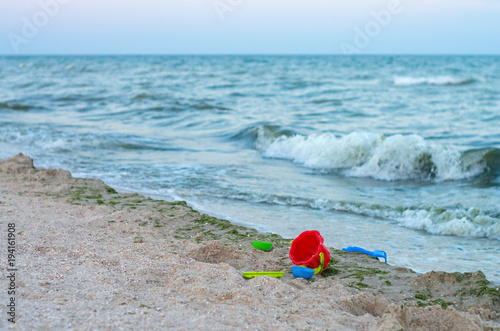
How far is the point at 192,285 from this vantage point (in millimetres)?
3199

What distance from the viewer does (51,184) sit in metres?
6.46

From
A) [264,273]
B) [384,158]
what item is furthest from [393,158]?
[264,273]

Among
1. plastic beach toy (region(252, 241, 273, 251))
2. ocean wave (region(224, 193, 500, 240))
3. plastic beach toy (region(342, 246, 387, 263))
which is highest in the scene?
ocean wave (region(224, 193, 500, 240))

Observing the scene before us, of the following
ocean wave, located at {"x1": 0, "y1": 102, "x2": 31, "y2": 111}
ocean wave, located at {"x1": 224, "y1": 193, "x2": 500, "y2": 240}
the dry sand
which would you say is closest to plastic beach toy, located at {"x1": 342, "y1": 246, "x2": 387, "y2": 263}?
the dry sand

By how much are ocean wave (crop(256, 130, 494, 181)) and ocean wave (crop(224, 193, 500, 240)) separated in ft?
7.61

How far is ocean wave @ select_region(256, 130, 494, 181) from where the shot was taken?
876 centimetres

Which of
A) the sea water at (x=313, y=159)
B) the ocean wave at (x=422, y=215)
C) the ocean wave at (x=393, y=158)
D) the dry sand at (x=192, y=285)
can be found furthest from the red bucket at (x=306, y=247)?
the ocean wave at (x=393, y=158)

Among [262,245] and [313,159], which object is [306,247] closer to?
[262,245]

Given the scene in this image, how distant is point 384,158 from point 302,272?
231 inches

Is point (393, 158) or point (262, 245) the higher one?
point (393, 158)

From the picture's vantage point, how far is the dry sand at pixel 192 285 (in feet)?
8.75


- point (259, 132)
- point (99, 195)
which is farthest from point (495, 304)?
point (259, 132)

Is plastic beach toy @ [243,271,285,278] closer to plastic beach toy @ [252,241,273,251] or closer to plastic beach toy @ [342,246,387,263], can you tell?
plastic beach toy @ [252,241,273,251]

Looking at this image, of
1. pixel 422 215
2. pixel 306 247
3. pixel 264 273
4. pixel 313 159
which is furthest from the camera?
pixel 313 159
